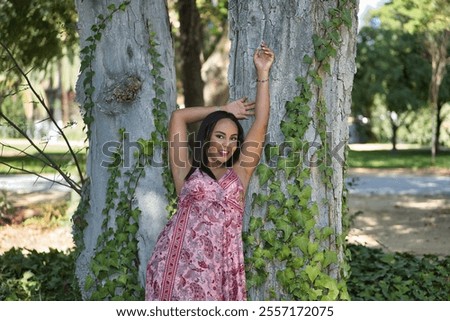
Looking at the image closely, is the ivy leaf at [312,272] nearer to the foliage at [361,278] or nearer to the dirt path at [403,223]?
the foliage at [361,278]

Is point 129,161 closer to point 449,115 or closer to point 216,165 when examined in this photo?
point 216,165

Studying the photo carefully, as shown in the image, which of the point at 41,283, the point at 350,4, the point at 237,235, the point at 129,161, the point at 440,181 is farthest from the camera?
the point at 440,181

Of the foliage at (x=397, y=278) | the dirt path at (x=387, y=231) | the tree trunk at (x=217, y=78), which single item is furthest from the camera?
the tree trunk at (x=217, y=78)

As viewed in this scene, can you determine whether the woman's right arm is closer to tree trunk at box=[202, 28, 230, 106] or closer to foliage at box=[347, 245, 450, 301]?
foliage at box=[347, 245, 450, 301]

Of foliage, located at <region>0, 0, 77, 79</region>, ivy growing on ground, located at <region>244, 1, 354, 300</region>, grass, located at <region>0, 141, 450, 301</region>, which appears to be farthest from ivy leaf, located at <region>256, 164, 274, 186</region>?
foliage, located at <region>0, 0, 77, 79</region>

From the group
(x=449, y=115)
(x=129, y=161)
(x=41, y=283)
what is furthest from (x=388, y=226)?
(x=449, y=115)

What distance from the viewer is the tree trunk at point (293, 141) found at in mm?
3846

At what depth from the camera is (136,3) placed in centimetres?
500

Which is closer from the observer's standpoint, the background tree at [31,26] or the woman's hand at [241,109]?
the woman's hand at [241,109]

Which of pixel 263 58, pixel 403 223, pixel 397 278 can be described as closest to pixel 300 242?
pixel 263 58

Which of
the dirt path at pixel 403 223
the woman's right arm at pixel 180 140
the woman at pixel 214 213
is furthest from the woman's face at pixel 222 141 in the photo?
the dirt path at pixel 403 223

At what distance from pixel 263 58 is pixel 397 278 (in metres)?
3.68

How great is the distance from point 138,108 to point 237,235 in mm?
1538

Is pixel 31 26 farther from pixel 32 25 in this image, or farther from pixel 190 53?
pixel 190 53
